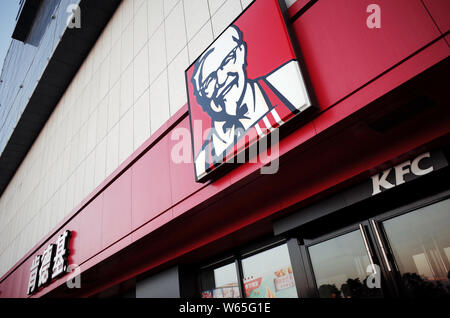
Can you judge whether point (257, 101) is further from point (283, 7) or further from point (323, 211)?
point (323, 211)

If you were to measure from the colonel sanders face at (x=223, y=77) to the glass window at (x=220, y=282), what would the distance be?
3.14 meters

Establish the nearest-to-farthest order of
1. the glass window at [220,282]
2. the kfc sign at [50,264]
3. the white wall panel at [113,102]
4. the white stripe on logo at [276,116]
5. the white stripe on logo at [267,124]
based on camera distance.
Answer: the white stripe on logo at [276,116], the white stripe on logo at [267,124], the glass window at [220,282], the white wall panel at [113,102], the kfc sign at [50,264]

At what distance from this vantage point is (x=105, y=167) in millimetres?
8414

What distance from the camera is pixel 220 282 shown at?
6035 mm

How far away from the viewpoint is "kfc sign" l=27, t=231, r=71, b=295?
8.43 m

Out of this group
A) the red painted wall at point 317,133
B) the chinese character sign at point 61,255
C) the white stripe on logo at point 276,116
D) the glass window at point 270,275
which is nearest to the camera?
the red painted wall at point 317,133

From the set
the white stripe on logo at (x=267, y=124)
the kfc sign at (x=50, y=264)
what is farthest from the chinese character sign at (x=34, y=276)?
the white stripe on logo at (x=267, y=124)

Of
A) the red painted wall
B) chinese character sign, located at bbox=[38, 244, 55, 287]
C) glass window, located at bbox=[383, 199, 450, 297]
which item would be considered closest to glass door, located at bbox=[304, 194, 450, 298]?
glass window, located at bbox=[383, 199, 450, 297]

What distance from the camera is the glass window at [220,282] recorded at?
575 cm

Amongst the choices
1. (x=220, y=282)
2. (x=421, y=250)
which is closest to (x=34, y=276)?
(x=220, y=282)

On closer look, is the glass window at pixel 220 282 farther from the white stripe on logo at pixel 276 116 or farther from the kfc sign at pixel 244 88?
the white stripe on logo at pixel 276 116

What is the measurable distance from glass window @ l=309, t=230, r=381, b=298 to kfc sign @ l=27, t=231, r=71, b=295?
6894mm

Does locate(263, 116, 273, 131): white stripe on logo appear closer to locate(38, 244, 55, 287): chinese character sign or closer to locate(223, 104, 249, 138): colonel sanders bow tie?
locate(223, 104, 249, 138): colonel sanders bow tie
